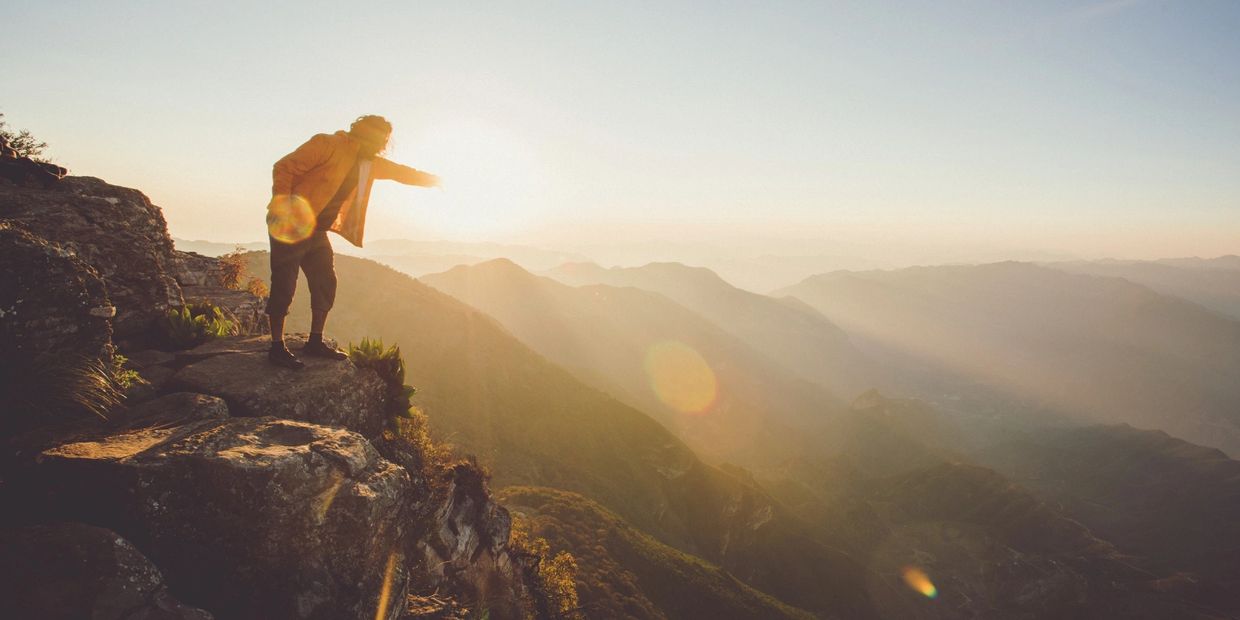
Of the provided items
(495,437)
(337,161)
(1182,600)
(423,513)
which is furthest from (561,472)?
(1182,600)

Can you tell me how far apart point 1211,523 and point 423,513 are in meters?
184

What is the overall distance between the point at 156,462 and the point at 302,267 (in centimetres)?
361

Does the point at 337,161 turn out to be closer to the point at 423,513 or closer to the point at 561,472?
the point at 423,513

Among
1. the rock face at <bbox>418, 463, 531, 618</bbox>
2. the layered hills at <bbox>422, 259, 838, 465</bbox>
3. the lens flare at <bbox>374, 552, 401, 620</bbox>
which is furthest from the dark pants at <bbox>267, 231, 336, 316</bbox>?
the layered hills at <bbox>422, 259, 838, 465</bbox>

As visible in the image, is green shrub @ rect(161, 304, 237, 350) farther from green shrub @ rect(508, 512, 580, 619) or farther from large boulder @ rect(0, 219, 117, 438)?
green shrub @ rect(508, 512, 580, 619)

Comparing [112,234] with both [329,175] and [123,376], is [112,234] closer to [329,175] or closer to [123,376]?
[123,376]

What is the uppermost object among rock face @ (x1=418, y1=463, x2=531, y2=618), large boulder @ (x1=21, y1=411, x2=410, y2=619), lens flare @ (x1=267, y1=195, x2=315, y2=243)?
lens flare @ (x1=267, y1=195, x2=315, y2=243)

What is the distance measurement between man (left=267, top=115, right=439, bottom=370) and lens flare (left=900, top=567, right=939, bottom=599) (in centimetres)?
10321

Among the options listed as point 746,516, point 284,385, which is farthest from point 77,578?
point 746,516

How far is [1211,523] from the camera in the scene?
359ft

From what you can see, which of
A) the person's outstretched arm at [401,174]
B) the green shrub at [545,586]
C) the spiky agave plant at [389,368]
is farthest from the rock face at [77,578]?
the green shrub at [545,586]

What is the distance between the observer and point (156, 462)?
164 inches

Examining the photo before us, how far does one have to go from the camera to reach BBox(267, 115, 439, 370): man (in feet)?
20.5

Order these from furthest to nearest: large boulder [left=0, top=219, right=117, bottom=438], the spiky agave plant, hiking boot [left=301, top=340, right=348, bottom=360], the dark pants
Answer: the spiky agave plant < hiking boot [left=301, top=340, right=348, bottom=360] < the dark pants < large boulder [left=0, top=219, right=117, bottom=438]
